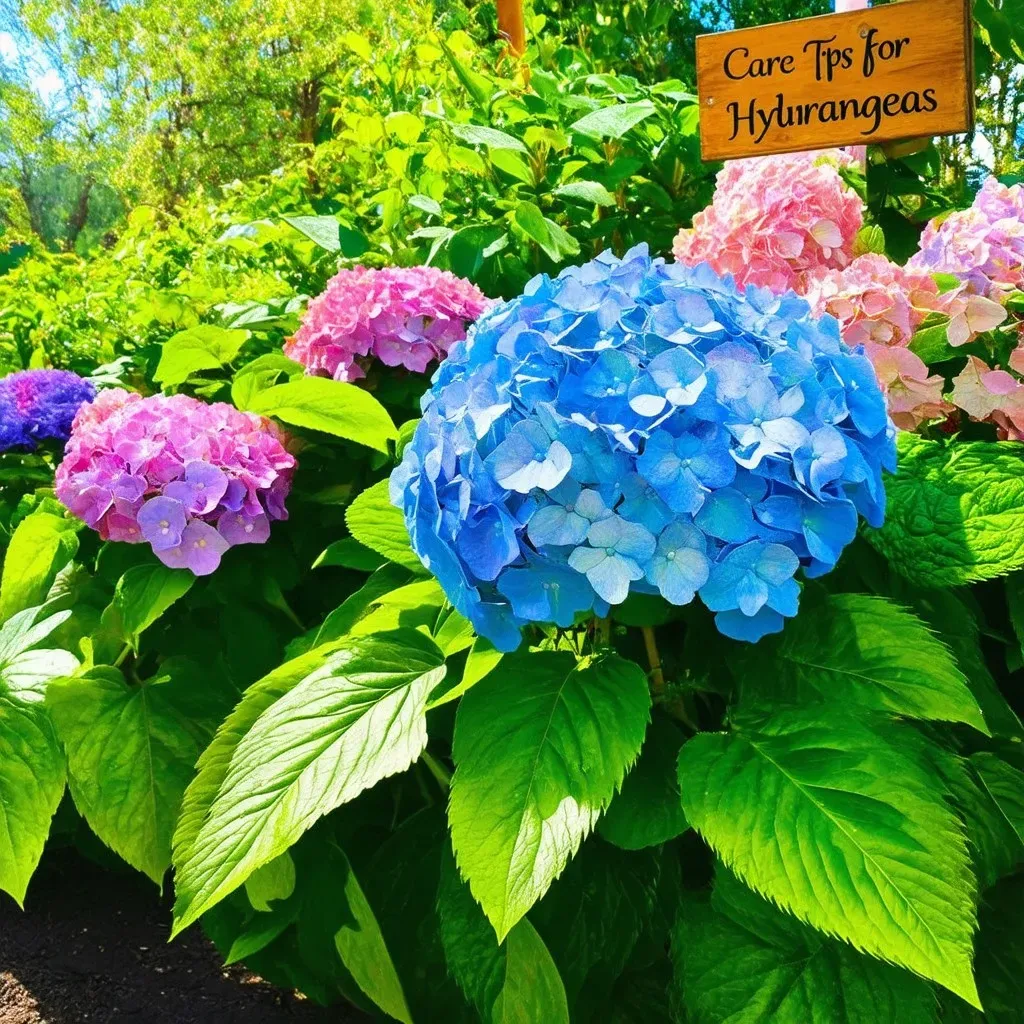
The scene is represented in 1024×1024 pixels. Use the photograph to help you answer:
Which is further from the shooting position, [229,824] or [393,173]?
[393,173]

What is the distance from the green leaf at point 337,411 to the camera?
1.52 metres

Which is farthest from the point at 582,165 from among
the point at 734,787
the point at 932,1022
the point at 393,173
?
the point at 932,1022

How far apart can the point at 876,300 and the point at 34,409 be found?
5.15 ft

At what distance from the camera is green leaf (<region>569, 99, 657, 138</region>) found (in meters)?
1.96

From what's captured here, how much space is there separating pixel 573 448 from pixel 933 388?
27.6 inches

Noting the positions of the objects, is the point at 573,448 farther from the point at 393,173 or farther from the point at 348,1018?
the point at 393,173

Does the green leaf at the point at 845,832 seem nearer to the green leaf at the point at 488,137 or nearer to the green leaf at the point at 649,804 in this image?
the green leaf at the point at 649,804

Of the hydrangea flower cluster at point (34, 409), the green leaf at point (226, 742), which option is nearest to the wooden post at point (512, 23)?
the hydrangea flower cluster at point (34, 409)

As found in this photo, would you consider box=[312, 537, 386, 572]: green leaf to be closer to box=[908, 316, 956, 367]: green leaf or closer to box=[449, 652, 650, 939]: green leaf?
box=[449, 652, 650, 939]: green leaf

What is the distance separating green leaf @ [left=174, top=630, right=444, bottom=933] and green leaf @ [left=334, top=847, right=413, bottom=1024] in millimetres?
256

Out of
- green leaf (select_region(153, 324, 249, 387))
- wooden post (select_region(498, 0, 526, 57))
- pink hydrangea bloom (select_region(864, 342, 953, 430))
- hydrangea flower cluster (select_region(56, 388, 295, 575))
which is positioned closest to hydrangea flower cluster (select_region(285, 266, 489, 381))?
green leaf (select_region(153, 324, 249, 387))

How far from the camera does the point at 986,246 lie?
1.44 m

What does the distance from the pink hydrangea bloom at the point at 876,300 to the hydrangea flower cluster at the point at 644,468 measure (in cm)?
38

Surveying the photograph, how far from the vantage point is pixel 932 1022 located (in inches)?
40.5
